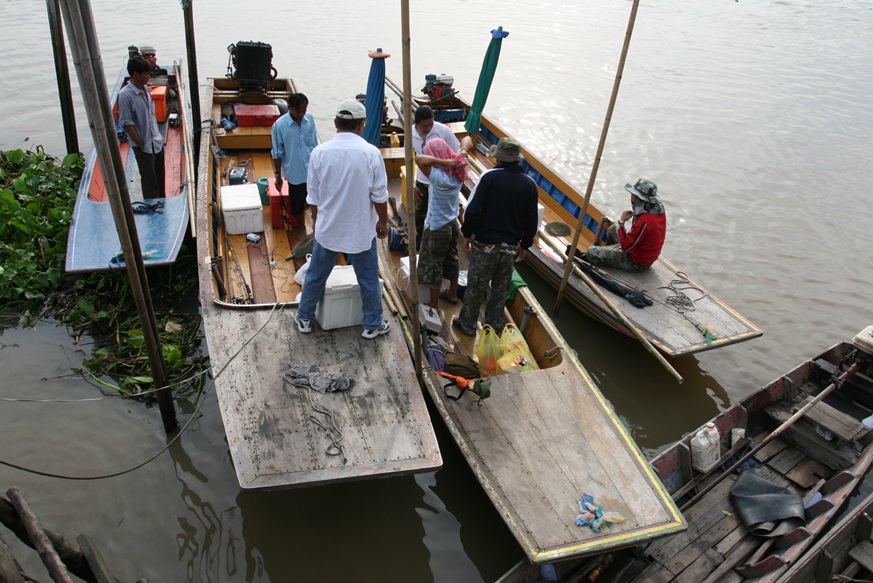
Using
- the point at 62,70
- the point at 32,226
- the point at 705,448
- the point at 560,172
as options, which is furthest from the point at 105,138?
the point at 560,172

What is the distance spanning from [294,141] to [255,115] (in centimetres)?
320

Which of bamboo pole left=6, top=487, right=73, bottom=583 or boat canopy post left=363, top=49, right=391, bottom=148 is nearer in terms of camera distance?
bamboo pole left=6, top=487, right=73, bottom=583

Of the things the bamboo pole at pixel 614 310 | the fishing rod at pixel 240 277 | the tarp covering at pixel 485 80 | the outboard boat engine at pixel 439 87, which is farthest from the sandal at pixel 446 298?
the outboard boat engine at pixel 439 87

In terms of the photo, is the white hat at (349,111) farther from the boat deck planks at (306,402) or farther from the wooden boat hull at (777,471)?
the wooden boat hull at (777,471)

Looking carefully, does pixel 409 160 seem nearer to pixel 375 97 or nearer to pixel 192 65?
pixel 375 97

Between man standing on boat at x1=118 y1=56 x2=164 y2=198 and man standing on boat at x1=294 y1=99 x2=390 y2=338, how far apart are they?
11.8 feet

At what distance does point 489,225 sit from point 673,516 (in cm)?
280

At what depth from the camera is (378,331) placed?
5270mm

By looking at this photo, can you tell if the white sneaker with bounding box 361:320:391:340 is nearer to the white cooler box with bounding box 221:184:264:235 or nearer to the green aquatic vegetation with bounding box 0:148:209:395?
the green aquatic vegetation with bounding box 0:148:209:395

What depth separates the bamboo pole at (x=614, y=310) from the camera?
244 inches

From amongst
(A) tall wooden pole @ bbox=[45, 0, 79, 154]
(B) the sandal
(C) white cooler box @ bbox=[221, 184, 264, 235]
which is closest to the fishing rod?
(C) white cooler box @ bbox=[221, 184, 264, 235]

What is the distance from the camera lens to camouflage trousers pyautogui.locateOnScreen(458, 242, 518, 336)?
5.52 m

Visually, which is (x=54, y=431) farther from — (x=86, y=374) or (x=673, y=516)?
(x=673, y=516)

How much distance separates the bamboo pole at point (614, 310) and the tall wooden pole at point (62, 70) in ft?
25.3
